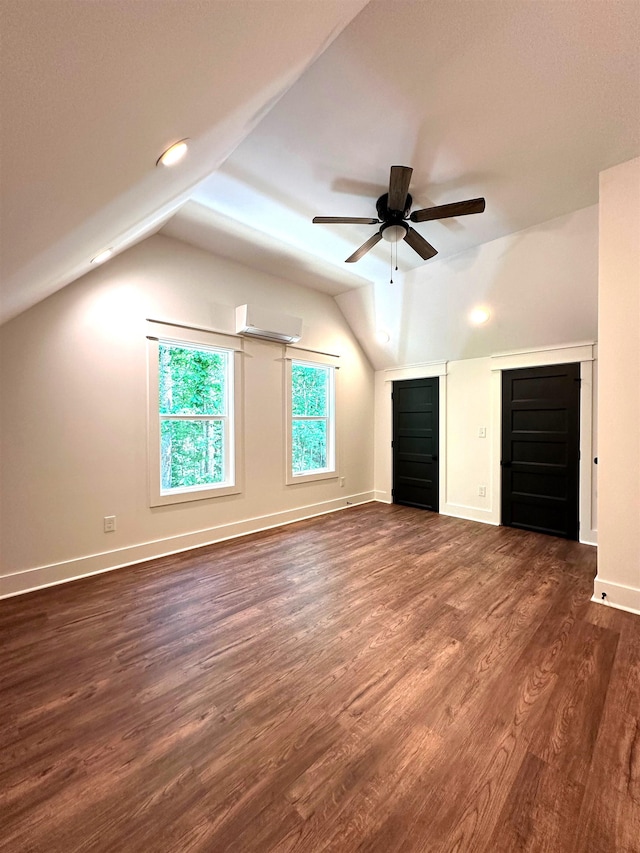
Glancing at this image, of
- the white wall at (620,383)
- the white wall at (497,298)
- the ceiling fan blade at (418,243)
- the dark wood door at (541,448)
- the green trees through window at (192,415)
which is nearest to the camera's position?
the white wall at (620,383)

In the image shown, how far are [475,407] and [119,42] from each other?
483 centimetres

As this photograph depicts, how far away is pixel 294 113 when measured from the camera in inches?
81.0

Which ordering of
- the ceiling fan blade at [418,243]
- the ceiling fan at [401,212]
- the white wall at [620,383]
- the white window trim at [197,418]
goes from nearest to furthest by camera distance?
the ceiling fan at [401,212] < the white wall at [620,383] < the ceiling fan blade at [418,243] < the white window trim at [197,418]

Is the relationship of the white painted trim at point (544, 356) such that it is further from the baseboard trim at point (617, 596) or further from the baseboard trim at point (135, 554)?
the baseboard trim at point (135, 554)

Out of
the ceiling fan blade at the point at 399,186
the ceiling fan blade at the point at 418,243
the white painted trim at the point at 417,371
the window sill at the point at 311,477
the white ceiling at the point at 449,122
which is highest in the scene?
the white ceiling at the point at 449,122

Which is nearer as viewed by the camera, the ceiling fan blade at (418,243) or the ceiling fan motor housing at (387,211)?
the ceiling fan motor housing at (387,211)

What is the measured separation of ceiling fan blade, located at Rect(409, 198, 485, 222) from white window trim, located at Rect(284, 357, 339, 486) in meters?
2.39

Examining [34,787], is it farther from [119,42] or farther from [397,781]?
[119,42]

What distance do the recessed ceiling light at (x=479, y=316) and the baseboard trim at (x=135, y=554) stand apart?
10.3 ft

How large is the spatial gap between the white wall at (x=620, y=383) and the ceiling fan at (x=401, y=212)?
976 mm

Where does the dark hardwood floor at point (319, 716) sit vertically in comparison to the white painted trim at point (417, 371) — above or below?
below

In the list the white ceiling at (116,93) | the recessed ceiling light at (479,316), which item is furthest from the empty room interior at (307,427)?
the recessed ceiling light at (479,316)

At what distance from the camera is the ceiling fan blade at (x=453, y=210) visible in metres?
2.39

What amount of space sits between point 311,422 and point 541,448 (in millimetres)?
2926
